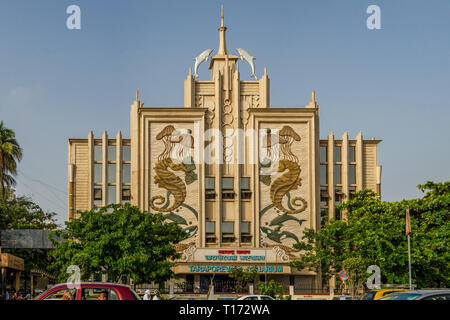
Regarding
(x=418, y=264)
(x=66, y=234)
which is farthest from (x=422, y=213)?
(x=66, y=234)

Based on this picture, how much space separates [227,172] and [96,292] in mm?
58040

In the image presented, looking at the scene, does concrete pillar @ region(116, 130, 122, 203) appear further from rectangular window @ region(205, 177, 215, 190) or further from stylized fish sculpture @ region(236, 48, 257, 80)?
stylized fish sculpture @ region(236, 48, 257, 80)

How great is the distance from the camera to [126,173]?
76.2 metres

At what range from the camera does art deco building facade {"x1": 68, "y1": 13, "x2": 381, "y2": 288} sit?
7250cm

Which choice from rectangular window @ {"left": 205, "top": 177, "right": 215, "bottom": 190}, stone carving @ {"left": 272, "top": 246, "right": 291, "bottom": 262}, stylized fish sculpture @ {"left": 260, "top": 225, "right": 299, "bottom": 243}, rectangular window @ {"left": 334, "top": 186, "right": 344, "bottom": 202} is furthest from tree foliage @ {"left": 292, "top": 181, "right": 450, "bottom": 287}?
rectangular window @ {"left": 205, "top": 177, "right": 215, "bottom": 190}

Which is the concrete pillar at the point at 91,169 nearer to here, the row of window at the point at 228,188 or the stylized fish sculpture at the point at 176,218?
the stylized fish sculpture at the point at 176,218

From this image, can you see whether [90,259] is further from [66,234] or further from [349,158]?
[349,158]

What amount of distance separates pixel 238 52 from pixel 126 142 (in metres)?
16.4

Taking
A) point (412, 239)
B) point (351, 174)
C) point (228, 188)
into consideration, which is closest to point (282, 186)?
point (228, 188)

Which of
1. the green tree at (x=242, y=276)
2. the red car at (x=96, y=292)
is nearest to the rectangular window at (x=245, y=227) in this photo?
the green tree at (x=242, y=276)

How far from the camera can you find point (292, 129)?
2936 inches

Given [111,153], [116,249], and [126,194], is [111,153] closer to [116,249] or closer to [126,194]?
[126,194]

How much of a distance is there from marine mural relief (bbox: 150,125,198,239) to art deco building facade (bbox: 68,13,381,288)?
0.35 feet

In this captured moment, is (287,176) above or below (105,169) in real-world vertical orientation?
below
